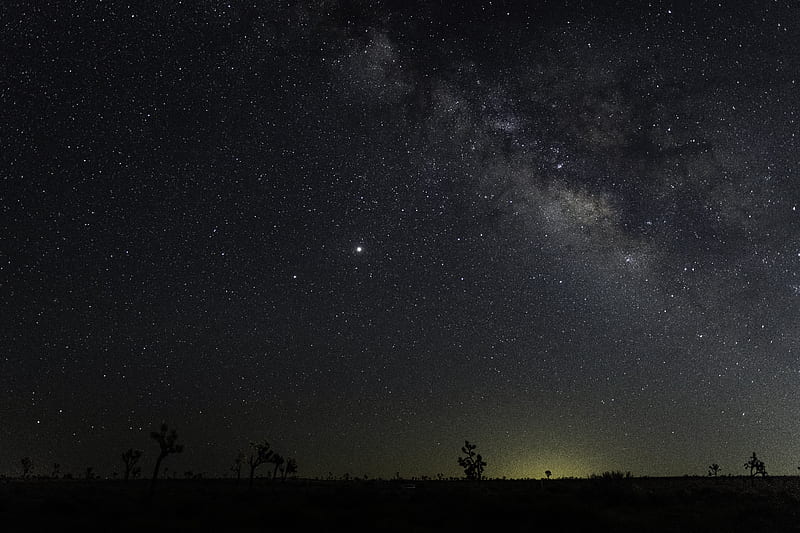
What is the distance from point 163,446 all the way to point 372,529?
3170 centimetres

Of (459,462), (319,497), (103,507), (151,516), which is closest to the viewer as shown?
(151,516)

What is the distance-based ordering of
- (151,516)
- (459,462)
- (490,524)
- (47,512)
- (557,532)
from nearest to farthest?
1. (557,532)
2. (490,524)
3. (151,516)
4. (47,512)
5. (459,462)

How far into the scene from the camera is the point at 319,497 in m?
38.7

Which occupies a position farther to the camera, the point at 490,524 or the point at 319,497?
the point at 319,497

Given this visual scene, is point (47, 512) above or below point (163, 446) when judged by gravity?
below

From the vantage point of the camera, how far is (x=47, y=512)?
31219 mm

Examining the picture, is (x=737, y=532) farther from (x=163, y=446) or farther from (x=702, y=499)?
(x=163, y=446)

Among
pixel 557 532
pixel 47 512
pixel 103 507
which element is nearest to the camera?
pixel 557 532

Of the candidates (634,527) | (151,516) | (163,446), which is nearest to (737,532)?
(634,527)

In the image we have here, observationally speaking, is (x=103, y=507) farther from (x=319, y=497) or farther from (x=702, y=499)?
(x=702, y=499)

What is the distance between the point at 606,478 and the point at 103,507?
36440 millimetres

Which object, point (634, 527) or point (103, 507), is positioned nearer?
point (634, 527)

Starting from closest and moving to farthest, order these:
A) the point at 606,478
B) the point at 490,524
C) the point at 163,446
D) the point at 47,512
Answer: the point at 490,524 → the point at 47,512 → the point at 606,478 → the point at 163,446

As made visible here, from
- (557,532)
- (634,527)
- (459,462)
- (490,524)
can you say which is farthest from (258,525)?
(459,462)
